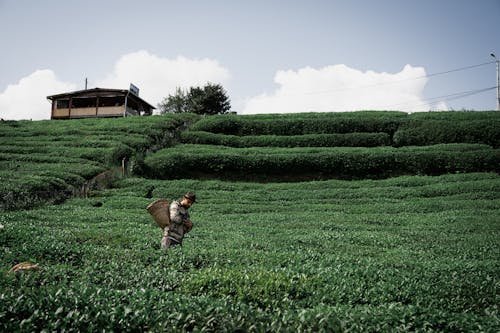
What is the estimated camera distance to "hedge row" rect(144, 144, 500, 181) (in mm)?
33000

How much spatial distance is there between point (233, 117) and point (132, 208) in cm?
2440

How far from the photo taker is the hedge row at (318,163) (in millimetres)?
33000

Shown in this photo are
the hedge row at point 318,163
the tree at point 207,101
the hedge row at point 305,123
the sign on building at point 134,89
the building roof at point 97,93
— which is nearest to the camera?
the hedge row at point 318,163

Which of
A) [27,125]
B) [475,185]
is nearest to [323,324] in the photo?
[475,185]

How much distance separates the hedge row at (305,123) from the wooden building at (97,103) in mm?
20455

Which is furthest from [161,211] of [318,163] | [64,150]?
[64,150]

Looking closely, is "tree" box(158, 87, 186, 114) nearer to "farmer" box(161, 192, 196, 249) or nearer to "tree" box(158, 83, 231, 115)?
"tree" box(158, 83, 231, 115)

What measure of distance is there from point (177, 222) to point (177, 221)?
6 centimetres

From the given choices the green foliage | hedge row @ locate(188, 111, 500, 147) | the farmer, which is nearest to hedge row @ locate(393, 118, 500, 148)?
hedge row @ locate(188, 111, 500, 147)

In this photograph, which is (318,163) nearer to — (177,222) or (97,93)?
(177,222)

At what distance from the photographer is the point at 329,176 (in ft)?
113

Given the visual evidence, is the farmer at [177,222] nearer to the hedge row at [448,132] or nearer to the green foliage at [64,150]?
the green foliage at [64,150]

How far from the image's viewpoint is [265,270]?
8.82 metres

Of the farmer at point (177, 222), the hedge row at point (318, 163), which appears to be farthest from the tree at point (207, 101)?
the farmer at point (177, 222)
